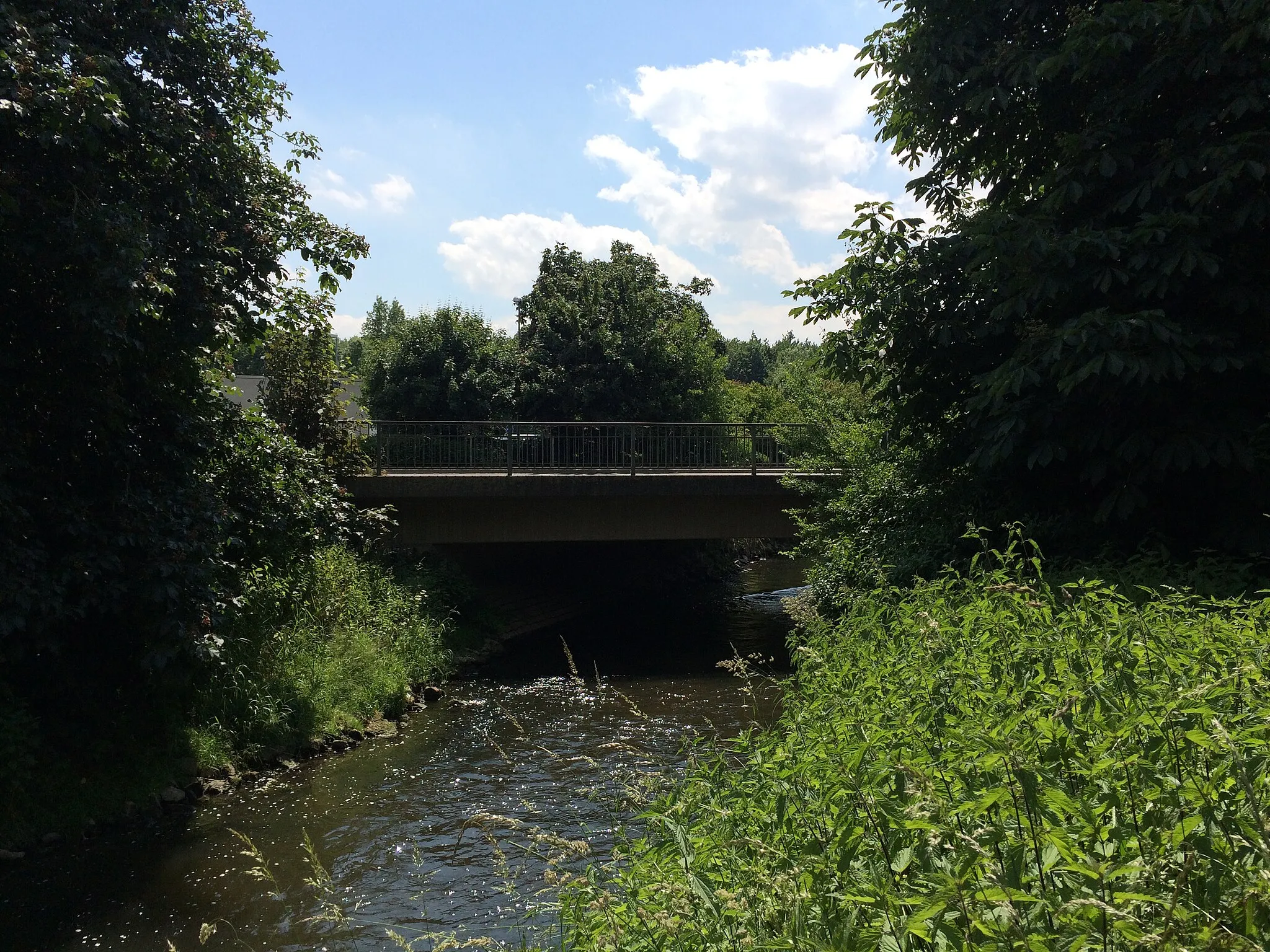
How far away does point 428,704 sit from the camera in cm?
1584

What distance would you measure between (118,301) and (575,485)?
477 inches

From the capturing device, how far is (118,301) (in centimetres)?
870

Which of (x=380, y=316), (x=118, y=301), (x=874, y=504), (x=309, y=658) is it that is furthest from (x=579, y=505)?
(x=380, y=316)

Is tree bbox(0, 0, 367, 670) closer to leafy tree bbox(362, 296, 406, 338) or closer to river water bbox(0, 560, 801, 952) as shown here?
river water bbox(0, 560, 801, 952)

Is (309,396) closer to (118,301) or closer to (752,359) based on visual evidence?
(118,301)

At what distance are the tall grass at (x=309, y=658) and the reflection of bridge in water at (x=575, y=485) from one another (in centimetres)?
247

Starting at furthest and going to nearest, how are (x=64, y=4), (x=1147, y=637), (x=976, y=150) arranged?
(x=976, y=150) → (x=64, y=4) → (x=1147, y=637)

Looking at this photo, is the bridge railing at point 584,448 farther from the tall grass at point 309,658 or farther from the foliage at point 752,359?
the foliage at point 752,359

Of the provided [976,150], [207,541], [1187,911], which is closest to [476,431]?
[207,541]

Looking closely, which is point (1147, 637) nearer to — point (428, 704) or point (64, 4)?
point (64, 4)

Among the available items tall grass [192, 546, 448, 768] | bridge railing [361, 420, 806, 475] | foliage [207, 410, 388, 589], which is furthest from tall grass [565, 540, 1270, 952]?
bridge railing [361, 420, 806, 475]

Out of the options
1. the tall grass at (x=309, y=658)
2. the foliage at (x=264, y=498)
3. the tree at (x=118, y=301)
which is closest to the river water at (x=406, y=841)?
the tall grass at (x=309, y=658)

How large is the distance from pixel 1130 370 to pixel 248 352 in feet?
38.7

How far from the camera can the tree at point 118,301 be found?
8.74 m
